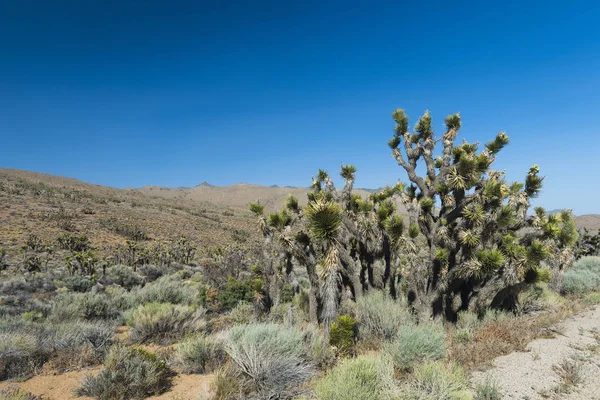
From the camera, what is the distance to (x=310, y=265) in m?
9.58

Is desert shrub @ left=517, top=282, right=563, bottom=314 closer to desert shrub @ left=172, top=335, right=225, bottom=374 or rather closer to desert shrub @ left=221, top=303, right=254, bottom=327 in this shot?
desert shrub @ left=221, top=303, right=254, bottom=327

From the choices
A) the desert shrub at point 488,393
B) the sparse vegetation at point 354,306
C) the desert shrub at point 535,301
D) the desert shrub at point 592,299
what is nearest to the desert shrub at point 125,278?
the sparse vegetation at point 354,306

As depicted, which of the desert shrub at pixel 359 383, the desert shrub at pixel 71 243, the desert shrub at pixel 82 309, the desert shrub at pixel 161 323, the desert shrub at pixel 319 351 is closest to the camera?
the desert shrub at pixel 359 383

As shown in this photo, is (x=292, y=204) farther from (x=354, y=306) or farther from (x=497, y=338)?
(x=497, y=338)

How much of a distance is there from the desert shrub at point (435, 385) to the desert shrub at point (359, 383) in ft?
1.03

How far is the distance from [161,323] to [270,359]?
164 inches

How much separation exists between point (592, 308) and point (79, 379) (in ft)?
49.1

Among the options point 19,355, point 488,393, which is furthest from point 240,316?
point 488,393

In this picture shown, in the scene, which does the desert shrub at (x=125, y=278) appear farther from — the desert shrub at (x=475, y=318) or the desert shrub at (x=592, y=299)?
the desert shrub at (x=592, y=299)

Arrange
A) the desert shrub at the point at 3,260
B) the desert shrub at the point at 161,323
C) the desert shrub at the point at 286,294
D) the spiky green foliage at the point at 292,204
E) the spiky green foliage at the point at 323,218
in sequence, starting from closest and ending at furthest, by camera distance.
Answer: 1. the spiky green foliage at the point at 323,218
2. the desert shrub at the point at 161,323
3. the spiky green foliage at the point at 292,204
4. the desert shrub at the point at 286,294
5. the desert shrub at the point at 3,260

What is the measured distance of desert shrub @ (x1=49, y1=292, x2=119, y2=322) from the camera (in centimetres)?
983

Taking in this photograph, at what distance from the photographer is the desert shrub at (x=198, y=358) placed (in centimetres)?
652

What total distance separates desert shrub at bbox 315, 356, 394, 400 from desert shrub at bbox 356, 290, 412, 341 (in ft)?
10.9

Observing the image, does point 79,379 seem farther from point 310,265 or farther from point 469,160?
point 469,160
